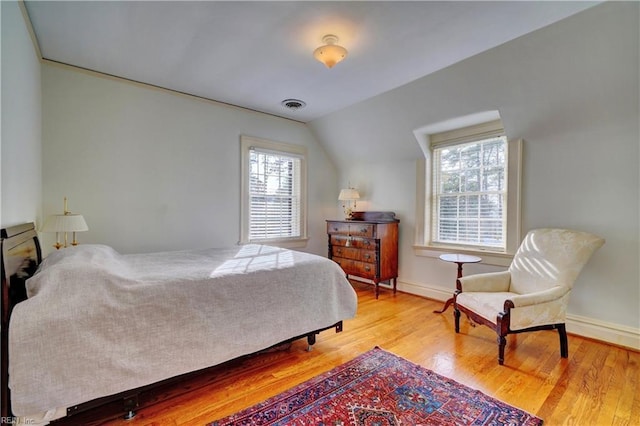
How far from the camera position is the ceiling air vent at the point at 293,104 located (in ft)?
12.6

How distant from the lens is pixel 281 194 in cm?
459

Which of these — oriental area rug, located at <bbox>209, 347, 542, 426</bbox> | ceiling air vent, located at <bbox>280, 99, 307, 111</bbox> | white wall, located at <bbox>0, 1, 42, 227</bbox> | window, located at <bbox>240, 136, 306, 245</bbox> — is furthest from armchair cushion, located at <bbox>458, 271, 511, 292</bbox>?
white wall, located at <bbox>0, 1, 42, 227</bbox>

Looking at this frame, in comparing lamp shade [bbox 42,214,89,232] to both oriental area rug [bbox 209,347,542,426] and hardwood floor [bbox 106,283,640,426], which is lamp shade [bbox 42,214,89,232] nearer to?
hardwood floor [bbox 106,283,640,426]

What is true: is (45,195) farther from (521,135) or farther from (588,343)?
(588,343)

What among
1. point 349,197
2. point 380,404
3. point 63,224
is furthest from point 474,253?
point 63,224

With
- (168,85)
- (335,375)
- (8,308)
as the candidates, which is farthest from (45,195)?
(335,375)

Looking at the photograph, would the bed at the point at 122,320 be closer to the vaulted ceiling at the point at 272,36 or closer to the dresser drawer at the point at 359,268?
the vaulted ceiling at the point at 272,36

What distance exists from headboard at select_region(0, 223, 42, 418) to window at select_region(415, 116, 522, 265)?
3893 mm

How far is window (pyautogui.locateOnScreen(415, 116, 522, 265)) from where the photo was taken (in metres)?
3.28

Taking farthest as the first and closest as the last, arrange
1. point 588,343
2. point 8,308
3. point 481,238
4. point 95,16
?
point 481,238
point 588,343
point 95,16
point 8,308

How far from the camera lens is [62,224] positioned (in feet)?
8.16

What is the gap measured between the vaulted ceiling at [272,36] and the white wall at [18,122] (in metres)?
0.30

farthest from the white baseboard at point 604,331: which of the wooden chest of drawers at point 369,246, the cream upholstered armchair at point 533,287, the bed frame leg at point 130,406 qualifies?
the bed frame leg at point 130,406

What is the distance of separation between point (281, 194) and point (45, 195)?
2.68 meters
